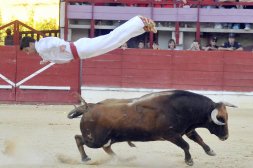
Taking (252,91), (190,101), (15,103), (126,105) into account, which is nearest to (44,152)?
(126,105)

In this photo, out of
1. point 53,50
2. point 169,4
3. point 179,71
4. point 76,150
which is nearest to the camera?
point 53,50

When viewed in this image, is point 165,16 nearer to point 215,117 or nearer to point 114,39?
Answer: point 215,117

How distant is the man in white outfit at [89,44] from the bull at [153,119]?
0.94 metres

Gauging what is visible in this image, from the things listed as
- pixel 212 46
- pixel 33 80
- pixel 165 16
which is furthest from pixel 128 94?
pixel 165 16

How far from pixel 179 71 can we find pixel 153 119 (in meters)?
8.32

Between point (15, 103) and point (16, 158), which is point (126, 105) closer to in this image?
point (16, 158)

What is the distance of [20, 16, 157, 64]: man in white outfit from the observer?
6164 mm

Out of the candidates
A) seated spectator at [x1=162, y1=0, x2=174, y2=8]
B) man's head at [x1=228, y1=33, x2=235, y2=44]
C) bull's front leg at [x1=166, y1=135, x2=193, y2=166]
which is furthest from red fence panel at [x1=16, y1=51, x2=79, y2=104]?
bull's front leg at [x1=166, y1=135, x2=193, y2=166]

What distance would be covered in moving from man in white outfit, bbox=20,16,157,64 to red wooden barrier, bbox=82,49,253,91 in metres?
8.81

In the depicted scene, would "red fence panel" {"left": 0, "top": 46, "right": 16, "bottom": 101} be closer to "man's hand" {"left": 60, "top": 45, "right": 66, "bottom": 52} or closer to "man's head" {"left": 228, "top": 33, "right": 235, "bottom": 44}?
"man's head" {"left": 228, "top": 33, "right": 235, "bottom": 44}

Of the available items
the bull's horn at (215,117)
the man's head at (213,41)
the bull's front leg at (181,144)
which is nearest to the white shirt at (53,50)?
the bull's front leg at (181,144)

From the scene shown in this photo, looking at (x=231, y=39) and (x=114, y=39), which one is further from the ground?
(x=114, y=39)

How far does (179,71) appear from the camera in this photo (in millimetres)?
15195

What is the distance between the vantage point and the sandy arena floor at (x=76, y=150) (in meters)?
7.39
